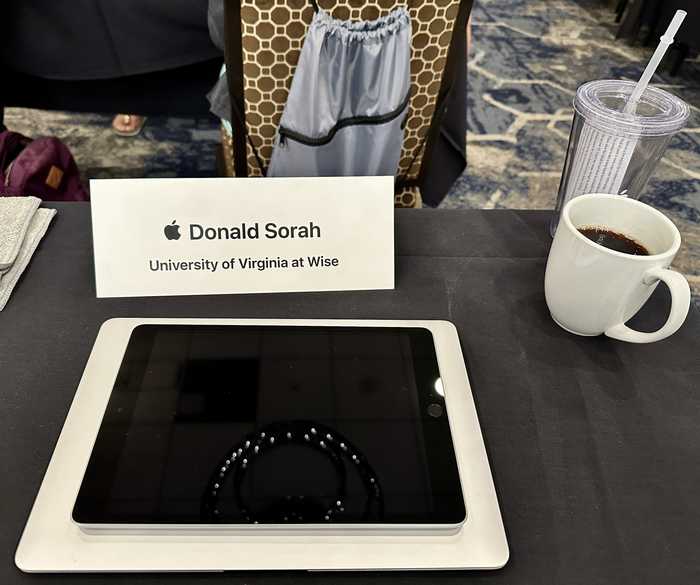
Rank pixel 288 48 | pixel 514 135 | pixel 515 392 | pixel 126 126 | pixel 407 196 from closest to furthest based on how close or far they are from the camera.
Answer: pixel 515 392 < pixel 288 48 < pixel 407 196 < pixel 126 126 < pixel 514 135

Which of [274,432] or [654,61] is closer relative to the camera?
[274,432]

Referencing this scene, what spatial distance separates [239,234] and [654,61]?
1.33 feet

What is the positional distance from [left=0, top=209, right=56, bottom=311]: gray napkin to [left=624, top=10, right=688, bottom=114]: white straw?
0.57m

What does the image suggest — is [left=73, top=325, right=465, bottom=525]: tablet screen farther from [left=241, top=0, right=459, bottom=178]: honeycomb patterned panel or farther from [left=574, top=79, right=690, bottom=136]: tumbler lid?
[left=241, top=0, right=459, bottom=178]: honeycomb patterned panel

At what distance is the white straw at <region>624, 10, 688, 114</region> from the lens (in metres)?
0.55

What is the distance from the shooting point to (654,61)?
0.55m

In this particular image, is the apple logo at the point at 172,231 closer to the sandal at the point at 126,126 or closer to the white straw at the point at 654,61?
the white straw at the point at 654,61

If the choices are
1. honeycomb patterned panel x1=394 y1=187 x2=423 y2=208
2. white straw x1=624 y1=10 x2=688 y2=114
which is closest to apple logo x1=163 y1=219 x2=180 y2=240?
white straw x1=624 y1=10 x2=688 y2=114

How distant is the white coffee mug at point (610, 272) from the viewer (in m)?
0.46

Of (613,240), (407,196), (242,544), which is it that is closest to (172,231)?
(242,544)

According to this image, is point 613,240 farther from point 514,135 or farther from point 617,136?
point 514,135

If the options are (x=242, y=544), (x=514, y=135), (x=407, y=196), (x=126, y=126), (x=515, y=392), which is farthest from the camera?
(x=514, y=135)

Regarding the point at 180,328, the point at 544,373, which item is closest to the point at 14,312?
the point at 180,328

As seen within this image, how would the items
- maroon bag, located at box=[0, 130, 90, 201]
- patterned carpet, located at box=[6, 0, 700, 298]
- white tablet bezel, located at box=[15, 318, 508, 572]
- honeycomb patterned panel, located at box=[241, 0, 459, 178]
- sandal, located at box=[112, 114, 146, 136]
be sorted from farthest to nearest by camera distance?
sandal, located at box=[112, 114, 146, 136]
patterned carpet, located at box=[6, 0, 700, 298]
maroon bag, located at box=[0, 130, 90, 201]
honeycomb patterned panel, located at box=[241, 0, 459, 178]
white tablet bezel, located at box=[15, 318, 508, 572]
